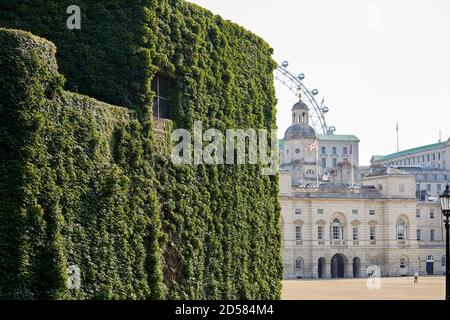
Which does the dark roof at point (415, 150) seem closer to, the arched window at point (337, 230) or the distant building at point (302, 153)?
the distant building at point (302, 153)

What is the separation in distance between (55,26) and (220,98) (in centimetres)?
684

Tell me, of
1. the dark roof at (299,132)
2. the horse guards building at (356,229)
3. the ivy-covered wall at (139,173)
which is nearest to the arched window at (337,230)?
the horse guards building at (356,229)

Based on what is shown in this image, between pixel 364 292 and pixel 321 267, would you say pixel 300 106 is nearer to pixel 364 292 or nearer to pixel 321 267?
pixel 321 267

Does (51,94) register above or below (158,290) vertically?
above

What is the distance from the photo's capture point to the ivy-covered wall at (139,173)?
56.1ft

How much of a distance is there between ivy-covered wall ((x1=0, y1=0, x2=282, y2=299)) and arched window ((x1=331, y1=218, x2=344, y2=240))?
62.0 m

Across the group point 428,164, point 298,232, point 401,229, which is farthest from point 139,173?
point 428,164

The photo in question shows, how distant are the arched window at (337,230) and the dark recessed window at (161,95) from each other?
68790 millimetres

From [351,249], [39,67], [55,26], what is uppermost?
[55,26]

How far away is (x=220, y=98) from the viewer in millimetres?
25922

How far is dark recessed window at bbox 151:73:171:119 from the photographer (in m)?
23.1
